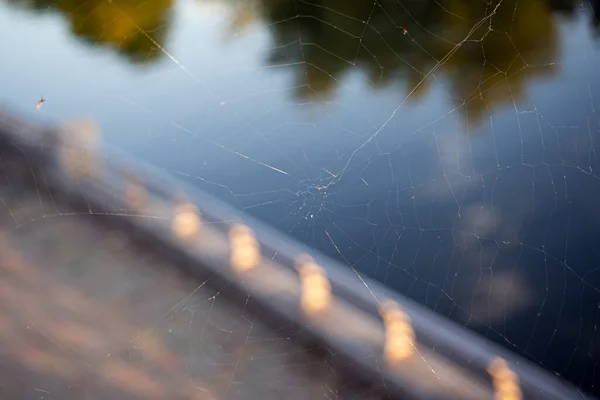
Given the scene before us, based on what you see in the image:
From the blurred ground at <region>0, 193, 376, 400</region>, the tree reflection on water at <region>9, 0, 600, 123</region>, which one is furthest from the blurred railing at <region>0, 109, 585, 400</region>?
the tree reflection on water at <region>9, 0, 600, 123</region>

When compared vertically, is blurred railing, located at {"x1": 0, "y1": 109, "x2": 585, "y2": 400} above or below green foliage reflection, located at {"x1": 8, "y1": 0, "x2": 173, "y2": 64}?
below

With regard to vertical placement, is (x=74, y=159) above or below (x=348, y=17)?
below

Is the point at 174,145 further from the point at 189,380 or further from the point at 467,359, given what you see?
the point at 467,359

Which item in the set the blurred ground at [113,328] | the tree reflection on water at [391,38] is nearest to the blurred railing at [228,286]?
the blurred ground at [113,328]

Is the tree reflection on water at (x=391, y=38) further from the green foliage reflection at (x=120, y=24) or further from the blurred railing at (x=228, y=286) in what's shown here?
the blurred railing at (x=228, y=286)

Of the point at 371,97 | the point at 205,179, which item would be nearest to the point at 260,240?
the point at 205,179

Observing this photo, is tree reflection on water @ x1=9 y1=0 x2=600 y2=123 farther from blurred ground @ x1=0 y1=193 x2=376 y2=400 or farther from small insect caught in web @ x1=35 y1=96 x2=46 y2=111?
blurred ground @ x1=0 y1=193 x2=376 y2=400
